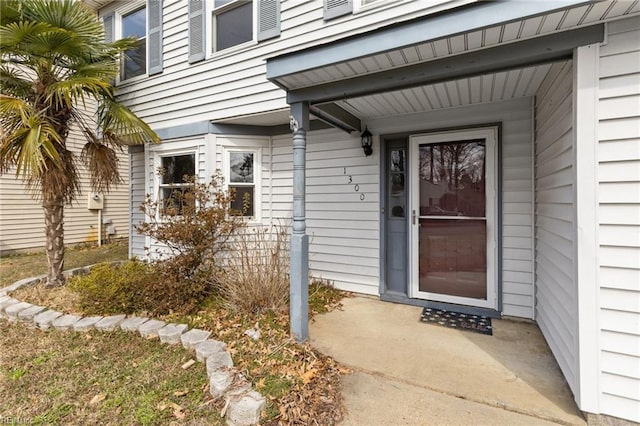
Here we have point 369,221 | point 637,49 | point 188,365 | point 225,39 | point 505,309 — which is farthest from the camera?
point 225,39

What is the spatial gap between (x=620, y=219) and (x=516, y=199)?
5.69 feet

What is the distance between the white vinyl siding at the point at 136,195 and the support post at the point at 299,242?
15.8ft

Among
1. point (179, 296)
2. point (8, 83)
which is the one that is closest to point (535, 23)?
point (179, 296)

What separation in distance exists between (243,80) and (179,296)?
10.7 feet

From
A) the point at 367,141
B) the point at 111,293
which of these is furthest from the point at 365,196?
the point at 111,293

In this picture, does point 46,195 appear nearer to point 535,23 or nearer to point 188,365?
point 188,365

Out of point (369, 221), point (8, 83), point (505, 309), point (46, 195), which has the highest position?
point (8, 83)

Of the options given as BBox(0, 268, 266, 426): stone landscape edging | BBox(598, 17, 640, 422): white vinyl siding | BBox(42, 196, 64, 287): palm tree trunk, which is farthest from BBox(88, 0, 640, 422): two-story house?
BBox(42, 196, 64, 287): palm tree trunk

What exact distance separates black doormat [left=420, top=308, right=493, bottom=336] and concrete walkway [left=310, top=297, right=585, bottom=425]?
0.10m

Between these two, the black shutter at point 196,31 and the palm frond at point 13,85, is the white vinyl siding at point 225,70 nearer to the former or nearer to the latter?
the black shutter at point 196,31

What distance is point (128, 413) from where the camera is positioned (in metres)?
2.16

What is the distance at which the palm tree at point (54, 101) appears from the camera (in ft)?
12.2

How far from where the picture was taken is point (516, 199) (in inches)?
143

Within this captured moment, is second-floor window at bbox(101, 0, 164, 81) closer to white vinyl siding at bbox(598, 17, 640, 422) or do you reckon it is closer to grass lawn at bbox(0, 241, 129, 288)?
grass lawn at bbox(0, 241, 129, 288)
